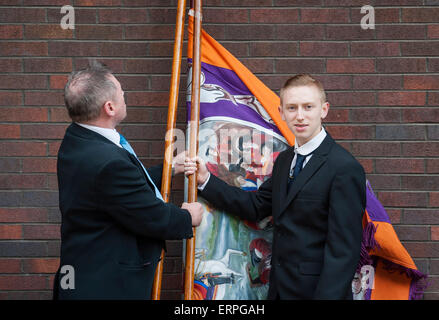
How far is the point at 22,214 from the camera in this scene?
8.90 ft

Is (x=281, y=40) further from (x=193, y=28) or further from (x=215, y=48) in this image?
(x=193, y=28)

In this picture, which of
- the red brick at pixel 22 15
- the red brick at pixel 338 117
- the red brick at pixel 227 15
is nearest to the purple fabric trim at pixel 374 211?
the red brick at pixel 338 117

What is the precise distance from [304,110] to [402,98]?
1123 mm

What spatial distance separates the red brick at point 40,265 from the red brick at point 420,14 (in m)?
3.04

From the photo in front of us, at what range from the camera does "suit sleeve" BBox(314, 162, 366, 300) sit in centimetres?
177

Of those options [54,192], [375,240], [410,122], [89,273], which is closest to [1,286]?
[54,192]

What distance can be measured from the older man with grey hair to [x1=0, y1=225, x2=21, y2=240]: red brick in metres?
0.99

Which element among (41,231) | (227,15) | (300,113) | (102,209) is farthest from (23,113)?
(300,113)

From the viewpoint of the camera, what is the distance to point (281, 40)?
2682 mm

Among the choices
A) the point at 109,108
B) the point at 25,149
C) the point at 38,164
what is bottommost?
the point at 38,164

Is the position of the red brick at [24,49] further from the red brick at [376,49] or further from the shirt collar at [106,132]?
the red brick at [376,49]

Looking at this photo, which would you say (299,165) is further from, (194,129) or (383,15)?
(383,15)

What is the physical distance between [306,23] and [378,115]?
826 mm
